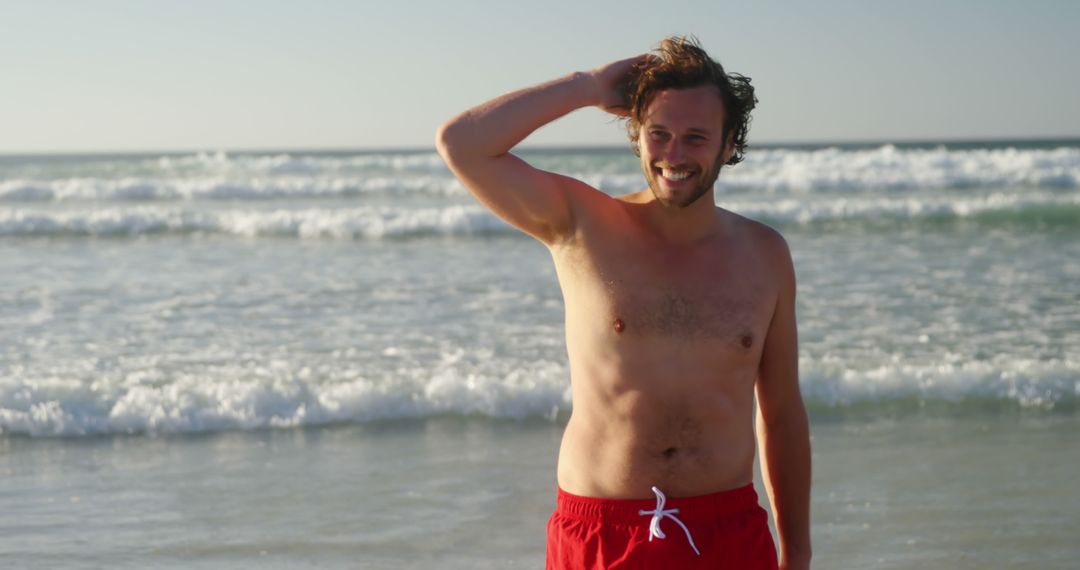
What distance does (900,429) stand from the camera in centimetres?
623

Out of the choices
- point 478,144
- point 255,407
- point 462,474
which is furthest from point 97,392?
point 478,144

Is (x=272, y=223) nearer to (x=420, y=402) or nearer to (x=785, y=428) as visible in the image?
(x=420, y=402)

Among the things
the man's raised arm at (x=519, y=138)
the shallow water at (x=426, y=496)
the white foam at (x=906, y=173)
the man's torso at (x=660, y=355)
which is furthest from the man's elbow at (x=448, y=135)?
the white foam at (x=906, y=173)

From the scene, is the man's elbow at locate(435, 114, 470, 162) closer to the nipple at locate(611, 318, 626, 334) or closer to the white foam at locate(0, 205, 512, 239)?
the nipple at locate(611, 318, 626, 334)

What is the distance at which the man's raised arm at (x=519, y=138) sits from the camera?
2332 millimetres

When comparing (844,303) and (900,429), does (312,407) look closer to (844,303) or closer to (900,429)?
(900,429)

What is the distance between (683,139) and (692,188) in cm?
10

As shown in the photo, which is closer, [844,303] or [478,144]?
[478,144]

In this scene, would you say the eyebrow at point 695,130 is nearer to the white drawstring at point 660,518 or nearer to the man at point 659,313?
the man at point 659,313

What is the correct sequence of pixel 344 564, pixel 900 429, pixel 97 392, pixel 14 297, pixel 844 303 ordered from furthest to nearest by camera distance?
1. pixel 14 297
2. pixel 844 303
3. pixel 97 392
4. pixel 900 429
5. pixel 344 564

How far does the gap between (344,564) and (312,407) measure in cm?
211

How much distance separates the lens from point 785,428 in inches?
99.0

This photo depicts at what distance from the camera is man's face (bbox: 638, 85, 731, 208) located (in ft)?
7.52

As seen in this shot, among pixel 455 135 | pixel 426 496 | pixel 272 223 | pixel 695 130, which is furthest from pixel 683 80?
pixel 272 223
